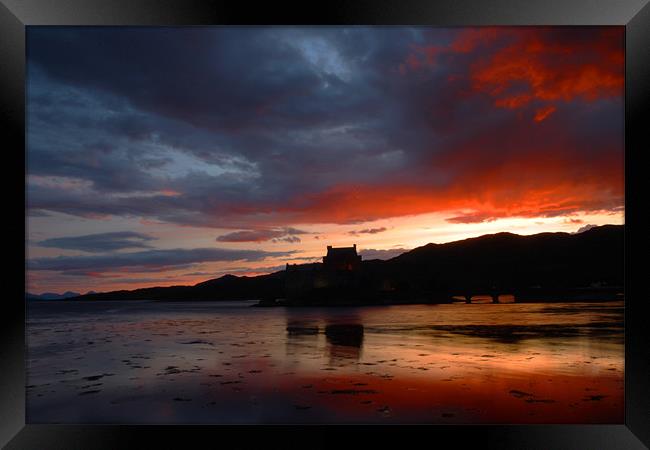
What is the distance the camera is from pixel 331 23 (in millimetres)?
2814

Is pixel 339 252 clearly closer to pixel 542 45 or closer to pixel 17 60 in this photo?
pixel 542 45

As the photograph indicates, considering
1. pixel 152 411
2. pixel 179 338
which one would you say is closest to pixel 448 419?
pixel 152 411

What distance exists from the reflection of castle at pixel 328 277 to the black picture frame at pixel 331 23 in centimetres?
2438

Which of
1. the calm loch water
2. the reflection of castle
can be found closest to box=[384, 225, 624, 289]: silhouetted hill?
the reflection of castle

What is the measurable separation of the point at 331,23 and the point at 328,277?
1015 inches

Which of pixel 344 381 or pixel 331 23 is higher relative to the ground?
pixel 331 23

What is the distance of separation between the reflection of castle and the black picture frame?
24.4 metres

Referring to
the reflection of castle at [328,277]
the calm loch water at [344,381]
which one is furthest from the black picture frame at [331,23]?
the reflection of castle at [328,277]

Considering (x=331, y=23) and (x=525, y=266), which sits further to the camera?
(x=525, y=266)

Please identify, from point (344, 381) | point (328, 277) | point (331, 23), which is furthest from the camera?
point (328, 277)

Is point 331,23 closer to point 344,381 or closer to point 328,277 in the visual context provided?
point 344,381

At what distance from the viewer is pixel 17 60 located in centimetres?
283

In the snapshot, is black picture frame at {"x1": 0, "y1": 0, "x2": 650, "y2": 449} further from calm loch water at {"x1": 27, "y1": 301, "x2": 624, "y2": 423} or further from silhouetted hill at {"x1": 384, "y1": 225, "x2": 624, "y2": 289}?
silhouetted hill at {"x1": 384, "y1": 225, "x2": 624, "y2": 289}

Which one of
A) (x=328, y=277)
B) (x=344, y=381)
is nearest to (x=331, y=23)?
(x=344, y=381)
